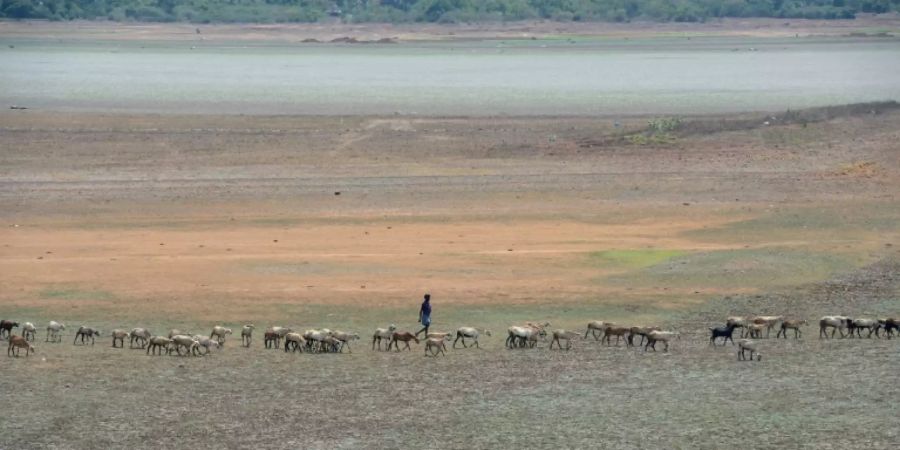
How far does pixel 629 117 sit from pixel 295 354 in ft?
152

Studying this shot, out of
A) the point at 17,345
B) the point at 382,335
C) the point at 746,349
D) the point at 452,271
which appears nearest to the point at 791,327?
the point at 746,349

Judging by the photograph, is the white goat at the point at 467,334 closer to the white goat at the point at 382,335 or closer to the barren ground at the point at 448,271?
the barren ground at the point at 448,271

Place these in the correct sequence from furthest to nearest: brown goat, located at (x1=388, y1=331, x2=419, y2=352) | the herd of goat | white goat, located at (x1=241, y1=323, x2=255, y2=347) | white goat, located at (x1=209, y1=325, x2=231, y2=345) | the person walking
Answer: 1. the person walking
2. white goat, located at (x1=241, y1=323, x2=255, y2=347)
3. white goat, located at (x1=209, y1=325, x2=231, y2=345)
4. brown goat, located at (x1=388, y1=331, x2=419, y2=352)
5. the herd of goat

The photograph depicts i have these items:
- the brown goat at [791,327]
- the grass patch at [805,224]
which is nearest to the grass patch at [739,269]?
the grass patch at [805,224]

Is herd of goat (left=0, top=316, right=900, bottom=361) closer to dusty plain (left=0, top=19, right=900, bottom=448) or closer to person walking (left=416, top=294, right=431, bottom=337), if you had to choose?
dusty plain (left=0, top=19, right=900, bottom=448)

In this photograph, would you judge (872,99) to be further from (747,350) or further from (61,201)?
(747,350)

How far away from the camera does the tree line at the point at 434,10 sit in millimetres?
182000

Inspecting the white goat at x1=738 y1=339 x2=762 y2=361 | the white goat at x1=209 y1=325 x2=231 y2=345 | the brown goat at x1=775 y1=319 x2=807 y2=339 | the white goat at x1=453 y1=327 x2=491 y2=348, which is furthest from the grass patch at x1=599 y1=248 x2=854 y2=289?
the white goat at x1=209 y1=325 x2=231 y2=345

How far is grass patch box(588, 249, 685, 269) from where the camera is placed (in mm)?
38375

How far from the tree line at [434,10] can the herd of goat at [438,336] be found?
150626 millimetres

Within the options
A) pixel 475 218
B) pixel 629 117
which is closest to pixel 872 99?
pixel 629 117

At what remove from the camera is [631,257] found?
39312mm

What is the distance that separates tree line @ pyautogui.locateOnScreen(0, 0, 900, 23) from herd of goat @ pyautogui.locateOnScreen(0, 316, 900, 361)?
151 metres

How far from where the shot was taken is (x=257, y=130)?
66562 millimetres
